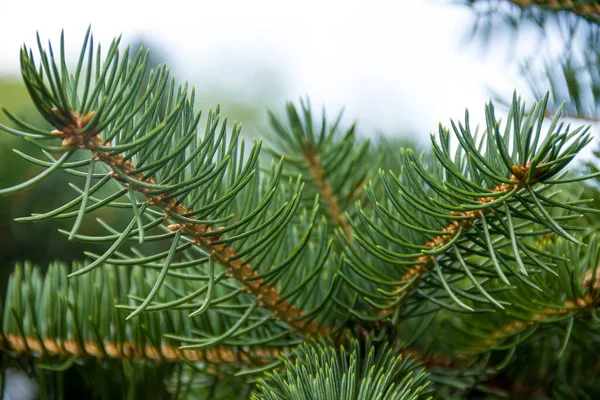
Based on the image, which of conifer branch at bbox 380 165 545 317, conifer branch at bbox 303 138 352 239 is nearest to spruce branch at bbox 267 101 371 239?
conifer branch at bbox 303 138 352 239

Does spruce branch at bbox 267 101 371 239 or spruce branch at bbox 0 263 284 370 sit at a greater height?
spruce branch at bbox 267 101 371 239

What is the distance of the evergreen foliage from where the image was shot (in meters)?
0.17

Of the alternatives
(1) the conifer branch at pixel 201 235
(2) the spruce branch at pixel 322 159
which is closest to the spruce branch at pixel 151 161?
(1) the conifer branch at pixel 201 235

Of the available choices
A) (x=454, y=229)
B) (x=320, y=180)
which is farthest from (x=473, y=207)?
(x=320, y=180)

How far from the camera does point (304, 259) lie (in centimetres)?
25

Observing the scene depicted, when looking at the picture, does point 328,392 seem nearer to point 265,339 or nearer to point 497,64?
point 265,339

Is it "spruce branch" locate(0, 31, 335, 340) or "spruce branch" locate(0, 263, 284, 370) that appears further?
"spruce branch" locate(0, 263, 284, 370)

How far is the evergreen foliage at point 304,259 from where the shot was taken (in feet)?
0.55

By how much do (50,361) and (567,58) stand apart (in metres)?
0.34

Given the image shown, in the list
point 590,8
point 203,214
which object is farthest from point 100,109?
point 590,8

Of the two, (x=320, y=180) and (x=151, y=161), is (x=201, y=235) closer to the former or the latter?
(x=151, y=161)

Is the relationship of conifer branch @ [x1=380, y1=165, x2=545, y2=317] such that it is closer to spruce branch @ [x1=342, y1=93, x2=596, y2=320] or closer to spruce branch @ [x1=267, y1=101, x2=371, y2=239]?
spruce branch @ [x1=342, y1=93, x2=596, y2=320]

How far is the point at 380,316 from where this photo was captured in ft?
0.77

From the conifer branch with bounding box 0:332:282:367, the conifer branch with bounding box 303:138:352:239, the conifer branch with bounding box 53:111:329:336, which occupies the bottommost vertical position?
the conifer branch with bounding box 0:332:282:367
